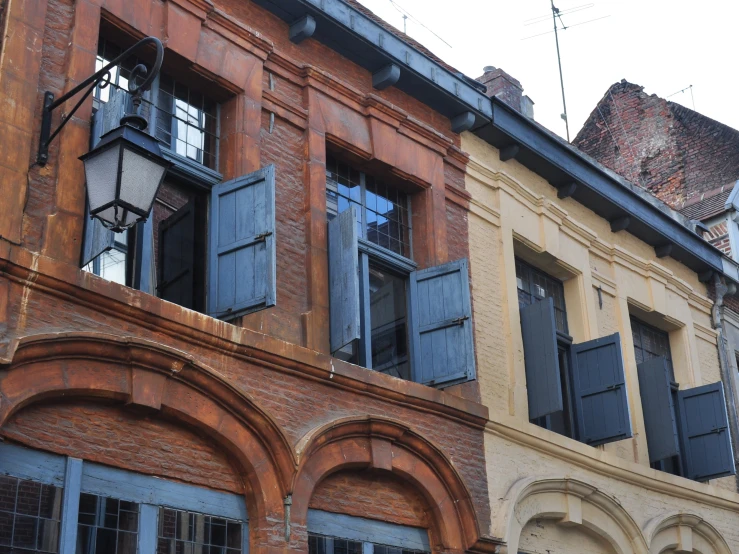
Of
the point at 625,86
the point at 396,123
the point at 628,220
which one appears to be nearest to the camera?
the point at 396,123

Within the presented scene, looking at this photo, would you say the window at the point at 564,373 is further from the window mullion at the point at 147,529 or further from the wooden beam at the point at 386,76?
the window mullion at the point at 147,529

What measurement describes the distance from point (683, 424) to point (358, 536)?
7.20 meters

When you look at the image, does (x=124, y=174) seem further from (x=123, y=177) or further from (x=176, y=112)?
(x=176, y=112)

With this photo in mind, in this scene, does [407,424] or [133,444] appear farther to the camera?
[407,424]

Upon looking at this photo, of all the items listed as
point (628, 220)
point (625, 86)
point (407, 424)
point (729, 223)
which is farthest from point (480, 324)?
point (625, 86)

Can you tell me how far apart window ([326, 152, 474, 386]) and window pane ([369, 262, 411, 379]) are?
0.01 metres

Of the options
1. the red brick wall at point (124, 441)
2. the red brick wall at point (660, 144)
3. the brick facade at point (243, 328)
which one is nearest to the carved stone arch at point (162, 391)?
the brick facade at point (243, 328)

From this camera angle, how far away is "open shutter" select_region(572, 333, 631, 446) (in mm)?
13375

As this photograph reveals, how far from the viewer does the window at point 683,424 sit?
1484 cm

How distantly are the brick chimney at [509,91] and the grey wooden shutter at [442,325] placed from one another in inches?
189

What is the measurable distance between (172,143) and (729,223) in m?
13.0

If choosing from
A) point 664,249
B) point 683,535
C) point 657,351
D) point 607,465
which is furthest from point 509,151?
point 683,535

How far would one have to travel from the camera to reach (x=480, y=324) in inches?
499

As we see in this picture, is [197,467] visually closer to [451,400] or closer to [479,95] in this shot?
[451,400]
